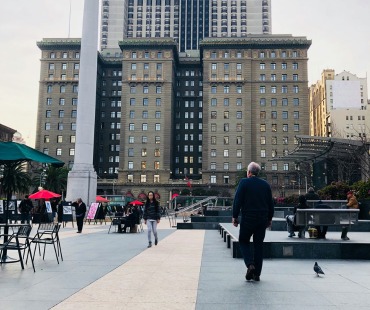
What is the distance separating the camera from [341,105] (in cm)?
13900

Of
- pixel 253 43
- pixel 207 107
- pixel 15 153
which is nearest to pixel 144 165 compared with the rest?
pixel 207 107

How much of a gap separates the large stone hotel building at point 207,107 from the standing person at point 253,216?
89.4 metres

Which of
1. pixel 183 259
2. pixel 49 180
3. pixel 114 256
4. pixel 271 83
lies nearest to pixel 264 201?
pixel 183 259

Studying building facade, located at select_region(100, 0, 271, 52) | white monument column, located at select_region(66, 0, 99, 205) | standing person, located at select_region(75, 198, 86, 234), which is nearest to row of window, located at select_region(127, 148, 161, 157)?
building facade, located at select_region(100, 0, 271, 52)

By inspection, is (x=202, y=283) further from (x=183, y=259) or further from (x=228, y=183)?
(x=228, y=183)

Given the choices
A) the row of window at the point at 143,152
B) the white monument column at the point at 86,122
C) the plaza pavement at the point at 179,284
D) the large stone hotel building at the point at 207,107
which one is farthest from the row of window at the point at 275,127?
the plaza pavement at the point at 179,284

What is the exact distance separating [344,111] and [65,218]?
388 feet

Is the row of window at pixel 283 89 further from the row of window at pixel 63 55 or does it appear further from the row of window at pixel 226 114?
the row of window at pixel 63 55

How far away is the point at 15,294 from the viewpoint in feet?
20.6

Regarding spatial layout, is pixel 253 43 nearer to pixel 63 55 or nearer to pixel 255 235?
pixel 63 55

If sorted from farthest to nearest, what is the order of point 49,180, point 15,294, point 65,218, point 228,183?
1. point 228,183
2. point 49,180
3. point 65,218
4. point 15,294

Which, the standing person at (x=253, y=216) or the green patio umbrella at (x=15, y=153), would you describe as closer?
the standing person at (x=253, y=216)

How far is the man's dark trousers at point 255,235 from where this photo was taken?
7336 mm

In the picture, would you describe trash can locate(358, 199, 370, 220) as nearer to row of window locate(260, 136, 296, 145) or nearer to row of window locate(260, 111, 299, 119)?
row of window locate(260, 136, 296, 145)
